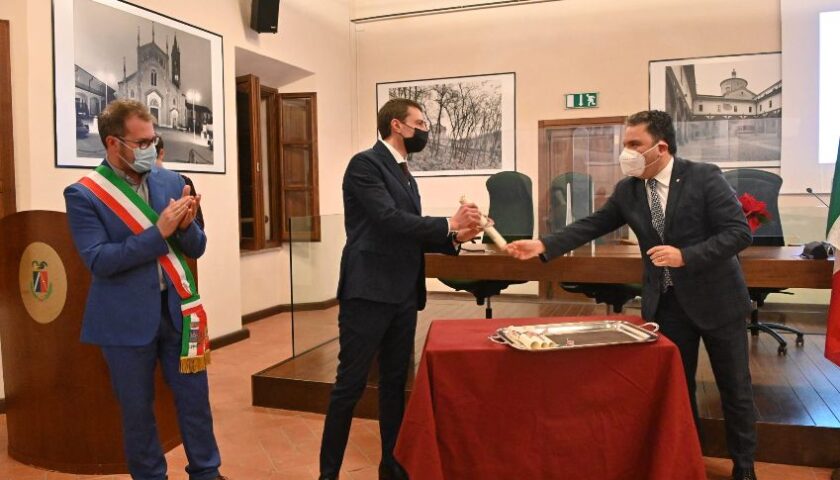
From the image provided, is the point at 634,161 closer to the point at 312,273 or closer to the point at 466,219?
the point at 466,219

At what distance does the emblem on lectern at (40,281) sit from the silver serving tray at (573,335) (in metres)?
2.11

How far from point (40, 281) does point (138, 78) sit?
2.23 meters

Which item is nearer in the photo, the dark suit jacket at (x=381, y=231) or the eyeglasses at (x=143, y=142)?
the eyeglasses at (x=143, y=142)

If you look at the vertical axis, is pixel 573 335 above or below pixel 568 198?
below

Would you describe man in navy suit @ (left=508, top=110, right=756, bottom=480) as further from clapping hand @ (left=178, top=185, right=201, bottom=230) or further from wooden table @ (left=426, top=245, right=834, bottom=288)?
clapping hand @ (left=178, top=185, right=201, bottom=230)

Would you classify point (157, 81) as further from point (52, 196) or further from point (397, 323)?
point (397, 323)

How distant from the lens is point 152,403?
2.33 m

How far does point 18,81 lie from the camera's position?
393 centimetres

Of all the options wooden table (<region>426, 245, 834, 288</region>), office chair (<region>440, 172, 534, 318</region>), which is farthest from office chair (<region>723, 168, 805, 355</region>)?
office chair (<region>440, 172, 534, 318</region>)

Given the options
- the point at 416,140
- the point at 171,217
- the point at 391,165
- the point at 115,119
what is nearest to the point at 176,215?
the point at 171,217

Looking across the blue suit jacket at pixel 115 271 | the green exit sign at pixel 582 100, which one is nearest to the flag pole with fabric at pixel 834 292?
the blue suit jacket at pixel 115 271

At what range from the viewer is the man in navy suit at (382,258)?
249cm

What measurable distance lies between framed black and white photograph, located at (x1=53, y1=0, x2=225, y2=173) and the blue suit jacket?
2.30m

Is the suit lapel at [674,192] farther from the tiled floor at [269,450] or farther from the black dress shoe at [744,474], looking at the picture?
the tiled floor at [269,450]
